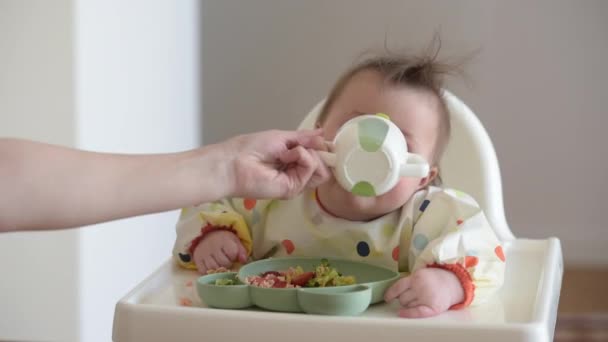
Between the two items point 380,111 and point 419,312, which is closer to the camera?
point 419,312

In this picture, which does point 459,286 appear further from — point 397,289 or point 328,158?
point 328,158

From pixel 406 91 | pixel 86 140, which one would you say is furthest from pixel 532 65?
pixel 406 91

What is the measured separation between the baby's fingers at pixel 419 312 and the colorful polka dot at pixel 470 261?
0.07 m

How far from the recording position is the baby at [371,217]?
904mm

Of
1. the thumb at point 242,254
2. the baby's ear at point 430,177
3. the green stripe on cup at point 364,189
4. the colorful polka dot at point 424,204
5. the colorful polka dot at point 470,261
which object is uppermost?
the green stripe on cup at point 364,189

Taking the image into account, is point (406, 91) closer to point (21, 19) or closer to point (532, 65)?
point (21, 19)

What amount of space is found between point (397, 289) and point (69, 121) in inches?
31.9

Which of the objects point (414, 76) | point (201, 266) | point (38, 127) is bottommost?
point (201, 266)

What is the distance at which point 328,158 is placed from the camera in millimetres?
831

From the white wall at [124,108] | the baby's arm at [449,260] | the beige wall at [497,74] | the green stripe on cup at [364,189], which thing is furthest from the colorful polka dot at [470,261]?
the beige wall at [497,74]

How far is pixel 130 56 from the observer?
5.51 feet

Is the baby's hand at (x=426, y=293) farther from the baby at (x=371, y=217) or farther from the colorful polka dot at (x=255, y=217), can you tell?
the colorful polka dot at (x=255, y=217)

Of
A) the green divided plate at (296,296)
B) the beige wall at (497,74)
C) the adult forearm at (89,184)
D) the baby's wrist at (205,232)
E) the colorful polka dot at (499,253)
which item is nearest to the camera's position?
the adult forearm at (89,184)

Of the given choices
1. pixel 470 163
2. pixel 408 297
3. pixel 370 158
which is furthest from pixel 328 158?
pixel 470 163
